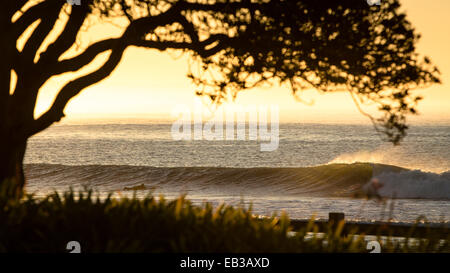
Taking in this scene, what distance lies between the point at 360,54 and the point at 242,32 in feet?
6.48

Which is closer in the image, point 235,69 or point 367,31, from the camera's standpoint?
point 367,31

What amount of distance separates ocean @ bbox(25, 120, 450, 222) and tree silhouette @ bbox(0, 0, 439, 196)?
2233 millimetres

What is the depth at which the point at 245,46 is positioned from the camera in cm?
1096

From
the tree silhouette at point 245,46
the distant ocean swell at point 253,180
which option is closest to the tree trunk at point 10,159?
the tree silhouette at point 245,46

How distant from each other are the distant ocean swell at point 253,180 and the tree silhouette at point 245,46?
25.2 m

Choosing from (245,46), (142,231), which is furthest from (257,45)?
(142,231)

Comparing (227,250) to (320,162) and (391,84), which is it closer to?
(391,84)

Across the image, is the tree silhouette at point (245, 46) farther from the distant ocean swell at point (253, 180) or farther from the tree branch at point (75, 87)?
the distant ocean swell at point (253, 180)

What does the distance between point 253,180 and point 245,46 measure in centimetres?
3700

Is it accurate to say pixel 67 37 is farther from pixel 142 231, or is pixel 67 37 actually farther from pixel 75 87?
pixel 142 231

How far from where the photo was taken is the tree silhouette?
1073cm

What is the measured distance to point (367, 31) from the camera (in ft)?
35.8

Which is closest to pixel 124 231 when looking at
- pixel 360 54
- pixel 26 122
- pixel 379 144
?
pixel 26 122

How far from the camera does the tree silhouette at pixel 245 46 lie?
10734 millimetres
